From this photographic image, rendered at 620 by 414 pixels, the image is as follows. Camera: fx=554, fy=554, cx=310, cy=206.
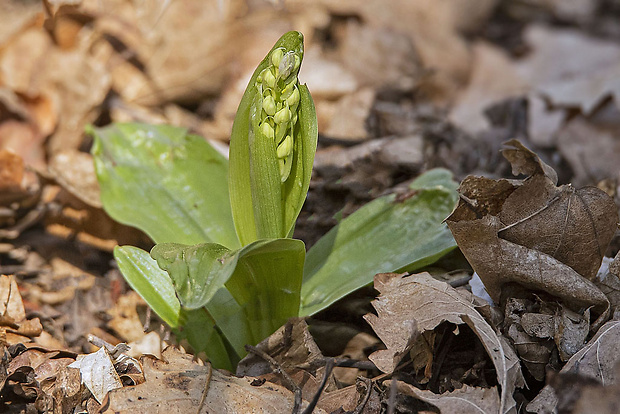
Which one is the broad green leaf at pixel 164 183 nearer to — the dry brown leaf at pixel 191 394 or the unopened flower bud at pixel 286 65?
the dry brown leaf at pixel 191 394

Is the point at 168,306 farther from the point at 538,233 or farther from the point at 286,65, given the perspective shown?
the point at 538,233

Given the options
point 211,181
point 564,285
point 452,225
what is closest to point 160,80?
point 211,181

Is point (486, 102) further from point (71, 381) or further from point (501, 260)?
point (71, 381)

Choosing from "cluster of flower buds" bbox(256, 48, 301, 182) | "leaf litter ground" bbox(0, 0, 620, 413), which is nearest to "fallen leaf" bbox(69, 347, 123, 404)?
"leaf litter ground" bbox(0, 0, 620, 413)

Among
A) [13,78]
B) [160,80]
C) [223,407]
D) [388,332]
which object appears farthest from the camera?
[160,80]

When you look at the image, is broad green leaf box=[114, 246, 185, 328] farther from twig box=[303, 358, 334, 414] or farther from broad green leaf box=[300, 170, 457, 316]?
twig box=[303, 358, 334, 414]
